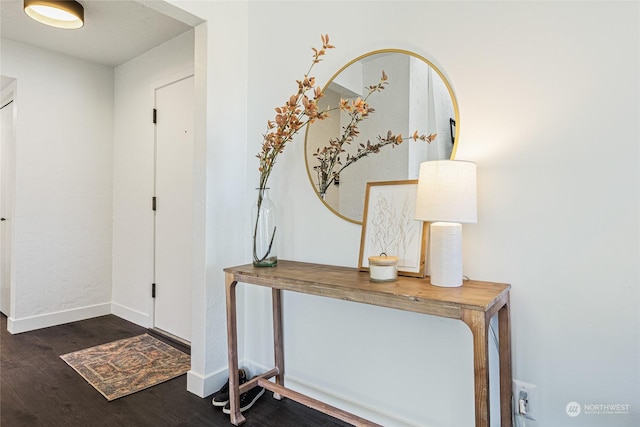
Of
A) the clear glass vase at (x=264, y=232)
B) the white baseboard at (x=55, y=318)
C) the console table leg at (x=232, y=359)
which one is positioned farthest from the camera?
the white baseboard at (x=55, y=318)

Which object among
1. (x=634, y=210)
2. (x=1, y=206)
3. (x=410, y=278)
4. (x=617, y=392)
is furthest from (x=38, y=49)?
(x=617, y=392)

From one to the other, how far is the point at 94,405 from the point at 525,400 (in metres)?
2.04

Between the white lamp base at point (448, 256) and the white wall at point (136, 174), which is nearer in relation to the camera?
the white lamp base at point (448, 256)

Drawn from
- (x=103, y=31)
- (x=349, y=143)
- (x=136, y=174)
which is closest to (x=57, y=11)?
(x=103, y=31)

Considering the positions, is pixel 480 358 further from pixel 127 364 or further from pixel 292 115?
pixel 127 364

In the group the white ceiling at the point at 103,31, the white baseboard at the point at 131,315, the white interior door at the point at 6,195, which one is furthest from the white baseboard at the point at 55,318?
the white ceiling at the point at 103,31

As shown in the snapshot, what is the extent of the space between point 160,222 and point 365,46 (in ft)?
7.19

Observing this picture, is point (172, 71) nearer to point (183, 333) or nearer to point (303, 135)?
point (303, 135)

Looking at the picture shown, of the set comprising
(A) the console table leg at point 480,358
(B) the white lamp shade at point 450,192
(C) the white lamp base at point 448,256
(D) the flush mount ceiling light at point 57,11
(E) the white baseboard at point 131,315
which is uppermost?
(D) the flush mount ceiling light at point 57,11

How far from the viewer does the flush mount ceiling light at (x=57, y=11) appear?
2225 millimetres

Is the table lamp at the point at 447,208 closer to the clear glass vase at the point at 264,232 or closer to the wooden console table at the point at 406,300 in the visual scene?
the wooden console table at the point at 406,300

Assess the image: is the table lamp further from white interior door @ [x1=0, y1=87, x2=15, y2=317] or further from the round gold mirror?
white interior door @ [x1=0, y1=87, x2=15, y2=317]

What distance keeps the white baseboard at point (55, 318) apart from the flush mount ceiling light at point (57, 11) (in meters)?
2.35

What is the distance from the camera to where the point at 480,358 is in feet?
3.51
